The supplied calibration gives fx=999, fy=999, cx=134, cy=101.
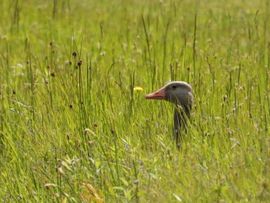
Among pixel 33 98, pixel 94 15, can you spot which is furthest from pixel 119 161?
pixel 94 15

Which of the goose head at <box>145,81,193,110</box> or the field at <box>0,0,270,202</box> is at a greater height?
the goose head at <box>145,81,193,110</box>

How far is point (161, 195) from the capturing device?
16.6ft

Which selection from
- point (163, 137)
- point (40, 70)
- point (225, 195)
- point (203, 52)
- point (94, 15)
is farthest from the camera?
point (94, 15)

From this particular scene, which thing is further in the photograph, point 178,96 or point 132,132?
point 178,96

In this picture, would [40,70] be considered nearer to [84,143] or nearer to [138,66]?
[138,66]

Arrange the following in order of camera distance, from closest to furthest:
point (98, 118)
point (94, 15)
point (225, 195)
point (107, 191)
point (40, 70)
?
point (225, 195) → point (107, 191) → point (98, 118) → point (40, 70) → point (94, 15)

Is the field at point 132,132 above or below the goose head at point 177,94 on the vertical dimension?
below

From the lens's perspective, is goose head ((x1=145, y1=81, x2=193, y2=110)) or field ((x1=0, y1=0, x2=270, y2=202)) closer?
field ((x1=0, y1=0, x2=270, y2=202))

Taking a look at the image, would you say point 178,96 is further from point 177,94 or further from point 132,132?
point 132,132

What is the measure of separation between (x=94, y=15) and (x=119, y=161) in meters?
7.31

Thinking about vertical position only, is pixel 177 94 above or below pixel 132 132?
above

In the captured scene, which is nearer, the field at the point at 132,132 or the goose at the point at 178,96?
the field at the point at 132,132

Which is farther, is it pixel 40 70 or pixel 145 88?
pixel 40 70

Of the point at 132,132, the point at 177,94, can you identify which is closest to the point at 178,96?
the point at 177,94
